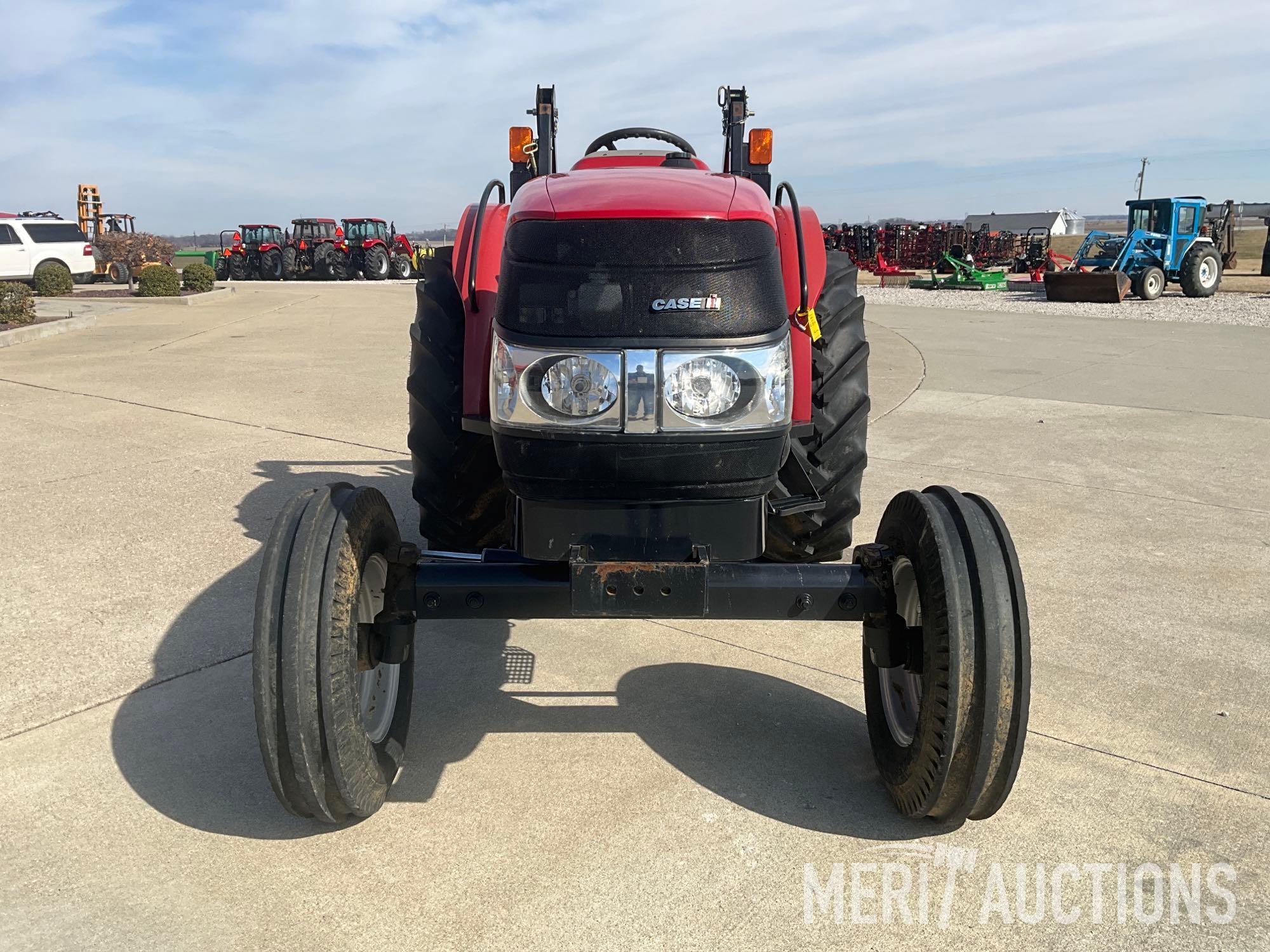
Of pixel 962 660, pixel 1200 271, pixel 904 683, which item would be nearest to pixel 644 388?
pixel 962 660

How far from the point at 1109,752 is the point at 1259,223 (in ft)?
534

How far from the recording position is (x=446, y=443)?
340cm

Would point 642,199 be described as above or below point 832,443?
above

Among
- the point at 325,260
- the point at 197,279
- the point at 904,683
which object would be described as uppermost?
the point at 325,260

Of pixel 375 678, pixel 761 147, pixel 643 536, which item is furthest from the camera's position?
pixel 761 147

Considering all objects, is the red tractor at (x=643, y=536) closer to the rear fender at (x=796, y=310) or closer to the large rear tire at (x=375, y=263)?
the rear fender at (x=796, y=310)

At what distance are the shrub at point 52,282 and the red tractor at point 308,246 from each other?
10.9 metres

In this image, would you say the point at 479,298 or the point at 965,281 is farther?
the point at 965,281

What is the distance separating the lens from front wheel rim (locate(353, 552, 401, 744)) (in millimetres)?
2824

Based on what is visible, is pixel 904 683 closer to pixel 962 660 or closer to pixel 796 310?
pixel 962 660

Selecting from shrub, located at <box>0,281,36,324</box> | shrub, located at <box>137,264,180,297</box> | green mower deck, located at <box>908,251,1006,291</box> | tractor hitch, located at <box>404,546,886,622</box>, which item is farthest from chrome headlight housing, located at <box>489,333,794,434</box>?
green mower deck, located at <box>908,251,1006,291</box>

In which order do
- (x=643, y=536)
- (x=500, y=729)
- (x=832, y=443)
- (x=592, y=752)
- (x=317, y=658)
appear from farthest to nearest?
1. (x=832, y=443)
2. (x=500, y=729)
3. (x=592, y=752)
4. (x=643, y=536)
5. (x=317, y=658)

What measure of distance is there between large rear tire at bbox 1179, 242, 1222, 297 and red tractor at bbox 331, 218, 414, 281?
21007 mm

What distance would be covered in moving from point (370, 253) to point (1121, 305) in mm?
21809
